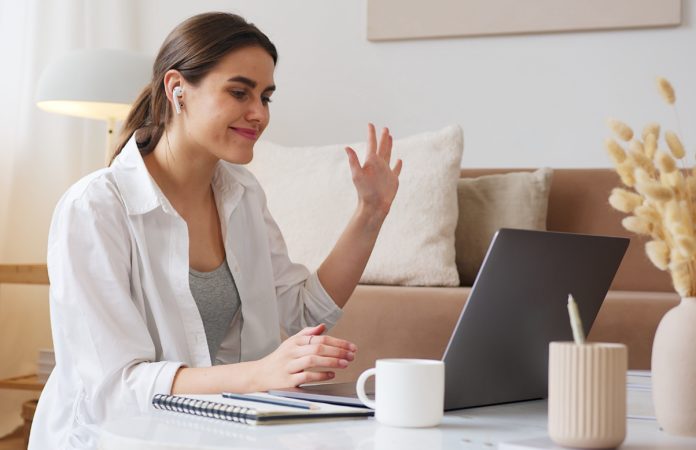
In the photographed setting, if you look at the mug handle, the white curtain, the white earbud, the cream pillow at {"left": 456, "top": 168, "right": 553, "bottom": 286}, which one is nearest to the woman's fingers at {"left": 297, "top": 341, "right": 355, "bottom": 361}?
the mug handle

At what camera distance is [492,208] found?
271cm

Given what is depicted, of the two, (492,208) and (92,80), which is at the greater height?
(92,80)

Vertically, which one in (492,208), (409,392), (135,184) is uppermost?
(135,184)

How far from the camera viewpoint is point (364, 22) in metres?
3.38

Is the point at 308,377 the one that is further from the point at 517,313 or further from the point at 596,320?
the point at 596,320

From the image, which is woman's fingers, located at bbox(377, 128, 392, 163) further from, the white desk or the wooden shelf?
the wooden shelf

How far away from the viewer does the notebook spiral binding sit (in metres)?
0.92

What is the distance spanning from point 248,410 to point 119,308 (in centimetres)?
47

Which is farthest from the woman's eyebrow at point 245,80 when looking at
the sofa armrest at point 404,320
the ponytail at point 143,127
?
the sofa armrest at point 404,320

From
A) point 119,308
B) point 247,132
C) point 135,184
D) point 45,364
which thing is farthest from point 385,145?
point 45,364

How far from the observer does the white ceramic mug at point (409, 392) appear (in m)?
0.92

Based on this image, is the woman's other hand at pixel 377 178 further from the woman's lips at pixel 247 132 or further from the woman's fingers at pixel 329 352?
the woman's fingers at pixel 329 352

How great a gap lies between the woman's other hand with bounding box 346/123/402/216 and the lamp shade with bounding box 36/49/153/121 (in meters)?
1.41

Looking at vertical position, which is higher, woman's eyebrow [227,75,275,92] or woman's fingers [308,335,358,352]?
woman's eyebrow [227,75,275,92]
